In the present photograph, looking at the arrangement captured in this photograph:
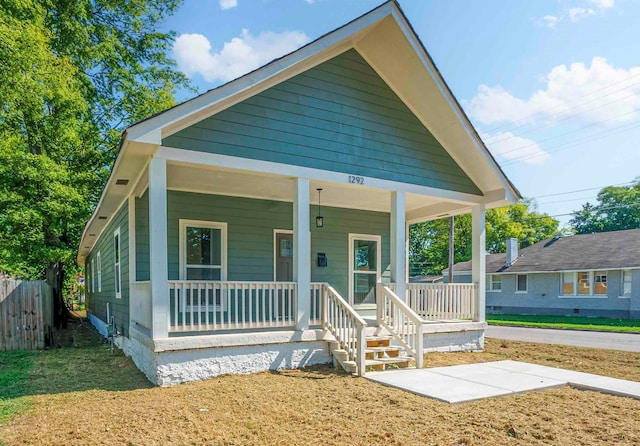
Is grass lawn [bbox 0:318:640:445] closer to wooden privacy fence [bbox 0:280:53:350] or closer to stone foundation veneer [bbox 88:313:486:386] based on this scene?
stone foundation veneer [bbox 88:313:486:386]

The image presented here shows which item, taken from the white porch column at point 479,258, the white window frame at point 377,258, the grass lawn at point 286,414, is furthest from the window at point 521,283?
the grass lawn at point 286,414

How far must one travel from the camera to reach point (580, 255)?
24.7 metres

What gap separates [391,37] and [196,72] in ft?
52.0

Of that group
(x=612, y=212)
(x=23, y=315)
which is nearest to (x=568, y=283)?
(x=23, y=315)

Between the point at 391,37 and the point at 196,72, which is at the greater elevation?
the point at 196,72

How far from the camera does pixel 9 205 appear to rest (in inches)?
460

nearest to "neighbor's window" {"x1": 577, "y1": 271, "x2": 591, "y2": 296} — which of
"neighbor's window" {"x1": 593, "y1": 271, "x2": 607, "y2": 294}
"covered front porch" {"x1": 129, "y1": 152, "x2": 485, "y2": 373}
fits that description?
"neighbor's window" {"x1": 593, "y1": 271, "x2": 607, "y2": 294}

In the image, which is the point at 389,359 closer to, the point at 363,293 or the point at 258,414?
the point at 258,414

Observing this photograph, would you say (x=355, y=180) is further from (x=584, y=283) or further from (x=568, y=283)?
(x=568, y=283)

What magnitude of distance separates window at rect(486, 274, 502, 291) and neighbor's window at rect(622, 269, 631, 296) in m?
7.44

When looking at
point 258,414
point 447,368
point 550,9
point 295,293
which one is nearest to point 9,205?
point 295,293

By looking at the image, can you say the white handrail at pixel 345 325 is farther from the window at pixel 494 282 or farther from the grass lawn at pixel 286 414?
the window at pixel 494 282

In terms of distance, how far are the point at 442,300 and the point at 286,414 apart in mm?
5603

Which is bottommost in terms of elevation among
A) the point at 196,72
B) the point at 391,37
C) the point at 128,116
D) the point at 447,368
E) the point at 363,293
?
the point at 447,368
